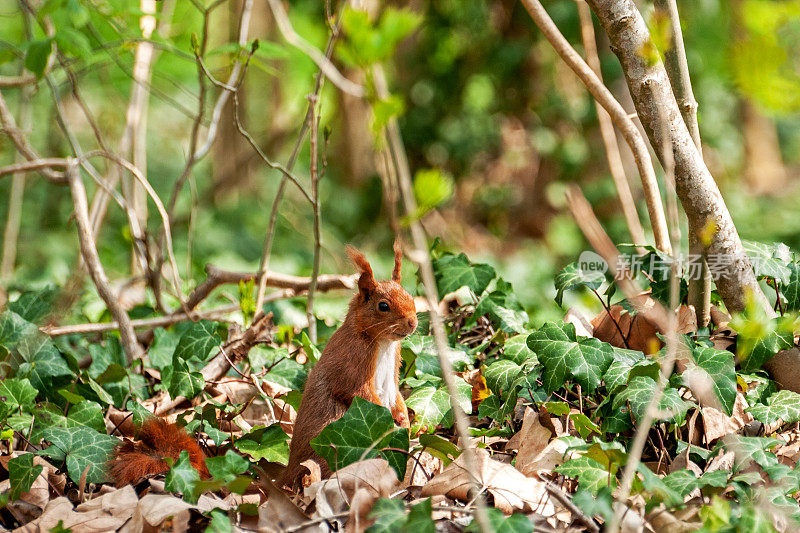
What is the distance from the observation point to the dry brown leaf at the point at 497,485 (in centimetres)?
158

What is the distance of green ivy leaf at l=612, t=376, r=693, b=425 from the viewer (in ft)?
5.43

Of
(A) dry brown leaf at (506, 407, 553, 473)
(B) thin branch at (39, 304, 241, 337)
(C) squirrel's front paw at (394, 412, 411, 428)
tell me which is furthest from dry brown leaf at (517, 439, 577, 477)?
(B) thin branch at (39, 304, 241, 337)

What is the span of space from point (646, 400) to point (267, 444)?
3.28 feet

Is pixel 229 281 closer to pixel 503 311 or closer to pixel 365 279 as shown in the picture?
pixel 365 279

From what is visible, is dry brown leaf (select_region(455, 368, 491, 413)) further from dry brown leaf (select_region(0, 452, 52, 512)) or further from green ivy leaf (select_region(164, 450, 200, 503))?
dry brown leaf (select_region(0, 452, 52, 512))

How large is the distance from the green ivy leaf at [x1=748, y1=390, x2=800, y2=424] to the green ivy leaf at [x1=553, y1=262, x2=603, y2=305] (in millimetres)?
532

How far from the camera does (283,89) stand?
9945 mm

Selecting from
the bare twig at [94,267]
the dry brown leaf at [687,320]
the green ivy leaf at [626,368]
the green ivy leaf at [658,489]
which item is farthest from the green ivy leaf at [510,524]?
the bare twig at [94,267]

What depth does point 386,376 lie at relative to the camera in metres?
2.12

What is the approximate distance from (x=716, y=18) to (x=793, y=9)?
6.17m

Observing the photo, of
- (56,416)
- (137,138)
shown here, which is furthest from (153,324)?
(137,138)

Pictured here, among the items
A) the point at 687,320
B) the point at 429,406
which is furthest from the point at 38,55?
the point at 687,320

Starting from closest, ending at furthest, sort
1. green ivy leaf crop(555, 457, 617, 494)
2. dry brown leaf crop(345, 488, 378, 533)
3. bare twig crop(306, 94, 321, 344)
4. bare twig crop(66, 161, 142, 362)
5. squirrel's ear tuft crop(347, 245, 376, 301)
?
dry brown leaf crop(345, 488, 378, 533), green ivy leaf crop(555, 457, 617, 494), squirrel's ear tuft crop(347, 245, 376, 301), bare twig crop(306, 94, 321, 344), bare twig crop(66, 161, 142, 362)

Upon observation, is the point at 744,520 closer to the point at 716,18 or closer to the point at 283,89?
the point at 716,18
